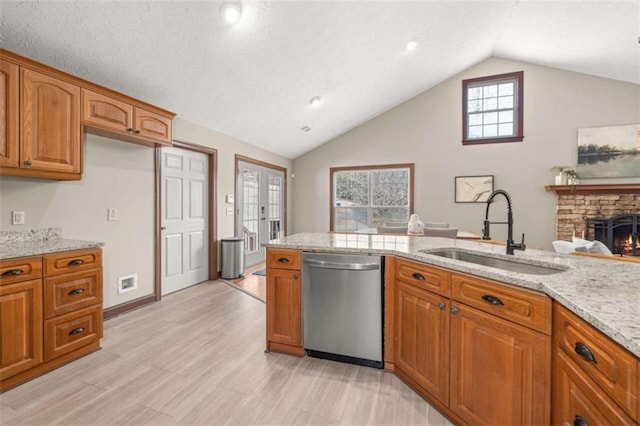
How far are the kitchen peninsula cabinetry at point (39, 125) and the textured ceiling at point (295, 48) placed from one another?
0.36m

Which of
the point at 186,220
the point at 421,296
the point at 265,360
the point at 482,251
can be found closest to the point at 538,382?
the point at 421,296

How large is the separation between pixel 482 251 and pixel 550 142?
4.77 meters

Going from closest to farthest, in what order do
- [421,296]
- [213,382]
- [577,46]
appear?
1. [421,296]
2. [213,382]
3. [577,46]

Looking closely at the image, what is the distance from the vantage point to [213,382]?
194 cm

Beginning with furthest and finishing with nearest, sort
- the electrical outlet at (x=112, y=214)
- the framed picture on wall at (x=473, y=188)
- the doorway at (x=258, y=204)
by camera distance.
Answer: the framed picture on wall at (x=473, y=188) → the doorway at (x=258, y=204) → the electrical outlet at (x=112, y=214)

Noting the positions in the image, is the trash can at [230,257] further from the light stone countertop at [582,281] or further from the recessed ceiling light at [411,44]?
the recessed ceiling light at [411,44]

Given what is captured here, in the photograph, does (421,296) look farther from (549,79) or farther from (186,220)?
(549,79)

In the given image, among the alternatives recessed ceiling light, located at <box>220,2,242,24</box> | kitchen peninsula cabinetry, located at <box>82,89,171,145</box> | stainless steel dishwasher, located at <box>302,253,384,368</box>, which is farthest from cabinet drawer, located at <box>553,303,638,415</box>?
kitchen peninsula cabinetry, located at <box>82,89,171,145</box>

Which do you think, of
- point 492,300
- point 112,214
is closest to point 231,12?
point 112,214

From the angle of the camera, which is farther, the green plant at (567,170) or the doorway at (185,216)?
the green plant at (567,170)

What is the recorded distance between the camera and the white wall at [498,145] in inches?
199

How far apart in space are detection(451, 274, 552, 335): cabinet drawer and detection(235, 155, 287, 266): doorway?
3.88 metres

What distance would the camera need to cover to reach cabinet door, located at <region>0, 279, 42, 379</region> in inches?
70.5

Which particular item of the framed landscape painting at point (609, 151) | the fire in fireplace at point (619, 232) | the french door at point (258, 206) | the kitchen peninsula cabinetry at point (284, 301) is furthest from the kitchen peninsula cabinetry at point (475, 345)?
the framed landscape painting at point (609, 151)
